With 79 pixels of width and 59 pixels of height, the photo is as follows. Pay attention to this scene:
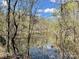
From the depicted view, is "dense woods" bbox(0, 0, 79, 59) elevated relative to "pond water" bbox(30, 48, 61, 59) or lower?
elevated

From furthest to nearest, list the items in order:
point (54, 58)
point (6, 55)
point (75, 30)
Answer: point (54, 58)
point (75, 30)
point (6, 55)

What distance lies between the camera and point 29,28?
1174 cm

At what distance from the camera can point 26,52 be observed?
11.4m

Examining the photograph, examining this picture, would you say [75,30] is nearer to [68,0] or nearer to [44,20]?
[68,0]

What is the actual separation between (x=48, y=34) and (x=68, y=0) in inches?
140

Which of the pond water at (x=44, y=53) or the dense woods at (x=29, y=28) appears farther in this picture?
the pond water at (x=44, y=53)

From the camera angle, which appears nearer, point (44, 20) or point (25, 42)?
point (25, 42)

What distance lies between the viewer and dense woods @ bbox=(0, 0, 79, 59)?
416 inches

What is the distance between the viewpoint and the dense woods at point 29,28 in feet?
34.7

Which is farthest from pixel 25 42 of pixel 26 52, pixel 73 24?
pixel 73 24

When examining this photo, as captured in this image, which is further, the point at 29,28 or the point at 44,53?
the point at 44,53

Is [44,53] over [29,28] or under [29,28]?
under

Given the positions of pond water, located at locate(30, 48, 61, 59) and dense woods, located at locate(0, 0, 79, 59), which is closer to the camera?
dense woods, located at locate(0, 0, 79, 59)

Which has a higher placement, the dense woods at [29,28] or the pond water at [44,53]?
the dense woods at [29,28]
